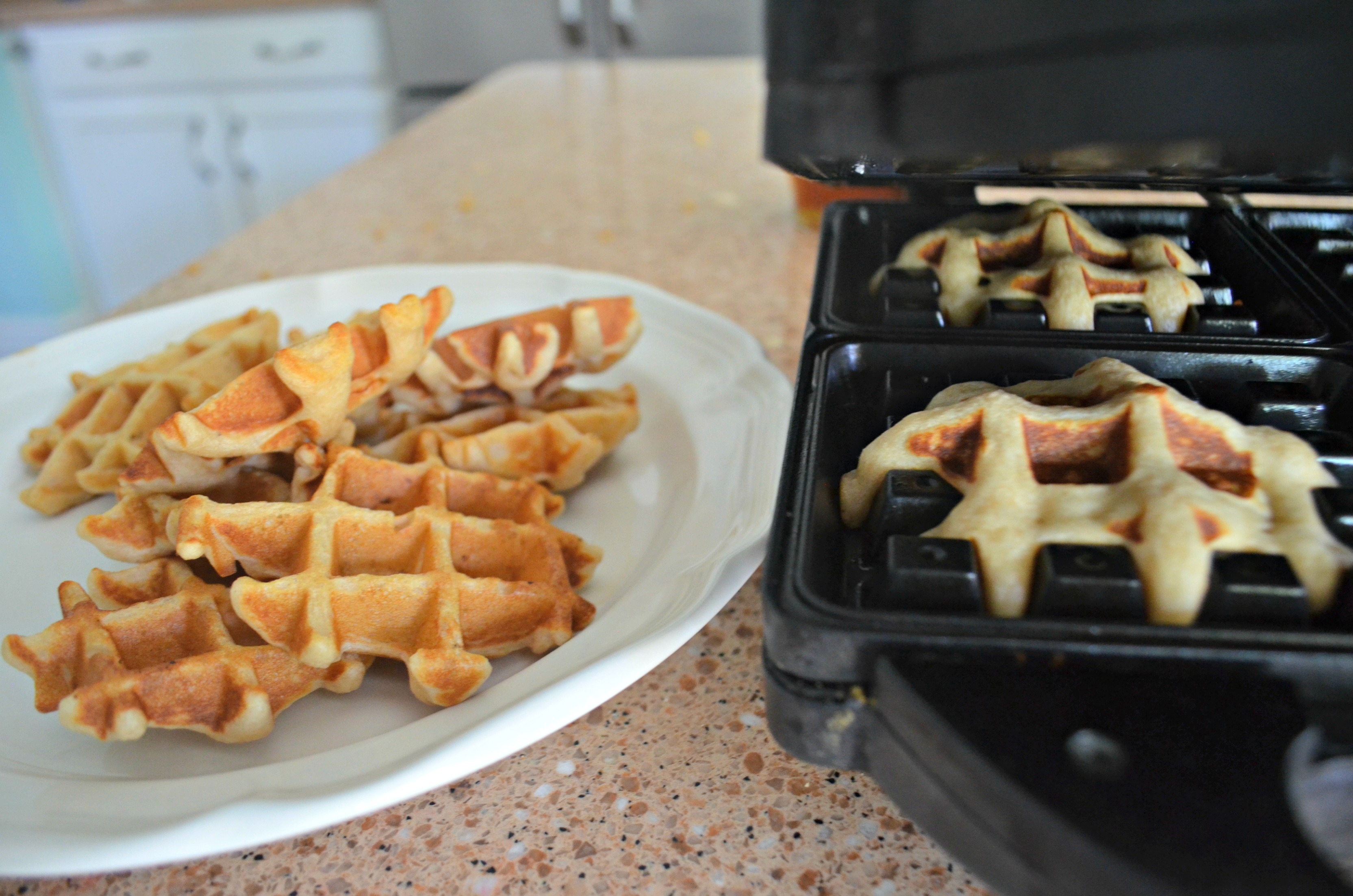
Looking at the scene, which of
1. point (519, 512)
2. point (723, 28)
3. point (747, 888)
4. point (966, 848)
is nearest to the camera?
point (966, 848)

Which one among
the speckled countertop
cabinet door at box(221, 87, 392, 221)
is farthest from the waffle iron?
cabinet door at box(221, 87, 392, 221)

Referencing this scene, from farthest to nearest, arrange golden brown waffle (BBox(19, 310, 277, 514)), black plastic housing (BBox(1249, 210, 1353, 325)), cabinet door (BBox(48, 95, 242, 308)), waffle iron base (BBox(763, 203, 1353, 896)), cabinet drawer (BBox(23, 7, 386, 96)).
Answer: cabinet door (BBox(48, 95, 242, 308)) < cabinet drawer (BBox(23, 7, 386, 96)) < golden brown waffle (BBox(19, 310, 277, 514)) < black plastic housing (BBox(1249, 210, 1353, 325)) < waffle iron base (BBox(763, 203, 1353, 896))

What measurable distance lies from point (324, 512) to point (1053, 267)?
1.94 ft

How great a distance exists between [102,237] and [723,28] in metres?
2.57

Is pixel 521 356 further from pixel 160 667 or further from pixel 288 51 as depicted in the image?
pixel 288 51

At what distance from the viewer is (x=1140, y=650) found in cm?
39

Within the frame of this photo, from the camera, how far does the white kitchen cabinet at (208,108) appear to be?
3.41m

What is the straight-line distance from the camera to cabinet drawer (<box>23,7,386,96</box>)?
11.1ft

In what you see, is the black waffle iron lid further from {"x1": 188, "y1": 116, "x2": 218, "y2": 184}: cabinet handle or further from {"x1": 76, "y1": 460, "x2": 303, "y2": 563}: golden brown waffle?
{"x1": 188, "y1": 116, "x2": 218, "y2": 184}: cabinet handle

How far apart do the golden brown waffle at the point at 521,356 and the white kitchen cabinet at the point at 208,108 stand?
3.04m

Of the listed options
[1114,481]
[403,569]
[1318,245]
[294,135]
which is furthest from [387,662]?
[294,135]

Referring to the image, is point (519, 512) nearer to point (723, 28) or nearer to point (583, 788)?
point (583, 788)

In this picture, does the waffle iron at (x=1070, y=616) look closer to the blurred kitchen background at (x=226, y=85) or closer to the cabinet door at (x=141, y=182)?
the blurred kitchen background at (x=226, y=85)

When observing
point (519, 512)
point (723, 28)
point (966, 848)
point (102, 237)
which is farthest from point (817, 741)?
point (102, 237)
